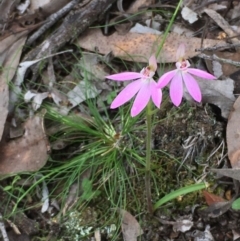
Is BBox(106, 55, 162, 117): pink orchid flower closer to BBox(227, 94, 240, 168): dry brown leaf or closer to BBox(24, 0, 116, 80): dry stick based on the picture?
BBox(227, 94, 240, 168): dry brown leaf

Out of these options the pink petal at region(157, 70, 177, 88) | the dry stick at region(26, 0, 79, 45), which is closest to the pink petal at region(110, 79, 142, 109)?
the pink petal at region(157, 70, 177, 88)

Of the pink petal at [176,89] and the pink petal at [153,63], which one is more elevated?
the pink petal at [153,63]

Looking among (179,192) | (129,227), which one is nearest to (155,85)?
(179,192)

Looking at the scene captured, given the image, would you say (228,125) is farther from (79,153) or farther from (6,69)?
(6,69)

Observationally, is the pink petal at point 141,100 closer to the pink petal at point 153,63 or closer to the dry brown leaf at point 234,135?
the pink petal at point 153,63

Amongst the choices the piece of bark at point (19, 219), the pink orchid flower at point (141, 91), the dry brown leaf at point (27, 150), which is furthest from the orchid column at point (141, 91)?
the piece of bark at point (19, 219)

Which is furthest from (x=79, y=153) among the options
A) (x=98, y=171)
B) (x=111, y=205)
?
(x=111, y=205)

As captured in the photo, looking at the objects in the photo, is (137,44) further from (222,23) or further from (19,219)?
(19,219)

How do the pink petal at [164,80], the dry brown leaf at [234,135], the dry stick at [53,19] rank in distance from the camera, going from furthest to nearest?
the dry stick at [53,19] → the dry brown leaf at [234,135] → the pink petal at [164,80]
